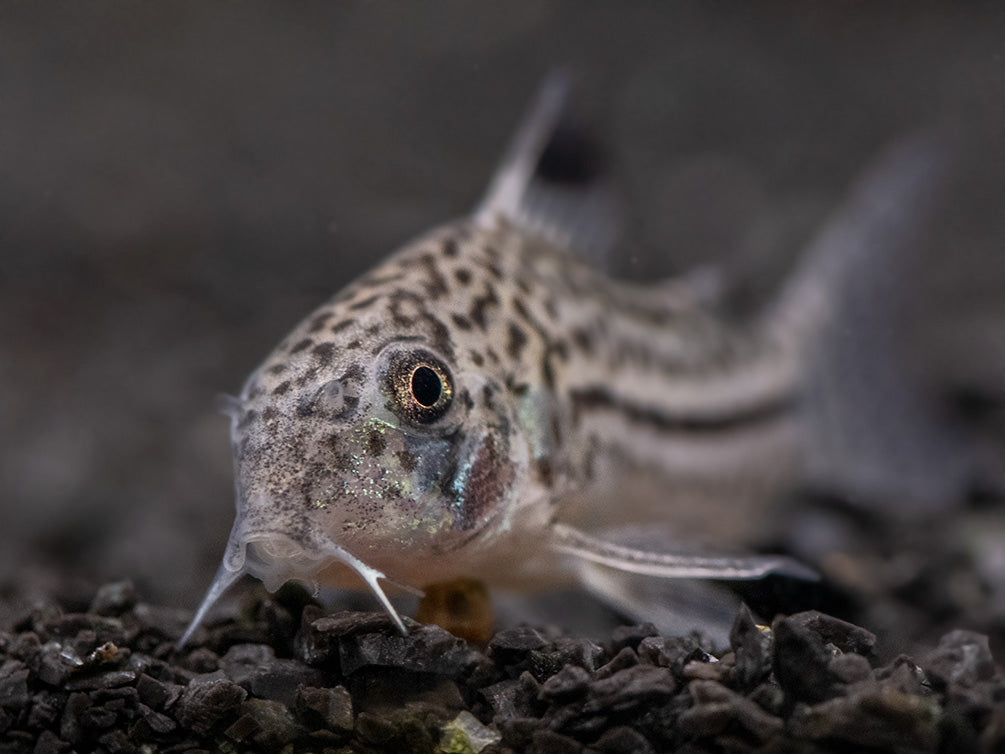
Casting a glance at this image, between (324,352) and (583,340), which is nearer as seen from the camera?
(324,352)

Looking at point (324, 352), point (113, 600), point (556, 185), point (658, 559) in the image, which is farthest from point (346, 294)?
point (556, 185)

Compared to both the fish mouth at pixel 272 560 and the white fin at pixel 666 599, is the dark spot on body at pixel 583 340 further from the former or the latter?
the fish mouth at pixel 272 560

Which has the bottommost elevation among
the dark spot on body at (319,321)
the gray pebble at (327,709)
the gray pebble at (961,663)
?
the gray pebble at (327,709)

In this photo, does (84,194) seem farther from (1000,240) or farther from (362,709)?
(1000,240)

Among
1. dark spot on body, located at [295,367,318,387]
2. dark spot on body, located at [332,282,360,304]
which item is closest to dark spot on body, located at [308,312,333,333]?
dark spot on body, located at [332,282,360,304]

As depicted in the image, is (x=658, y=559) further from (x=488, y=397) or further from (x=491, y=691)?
(x=491, y=691)

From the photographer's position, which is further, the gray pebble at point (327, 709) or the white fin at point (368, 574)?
the white fin at point (368, 574)

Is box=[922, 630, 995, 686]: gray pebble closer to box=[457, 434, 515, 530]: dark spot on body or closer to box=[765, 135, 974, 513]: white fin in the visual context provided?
box=[457, 434, 515, 530]: dark spot on body

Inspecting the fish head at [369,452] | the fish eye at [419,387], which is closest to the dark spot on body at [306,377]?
the fish head at [369,452]
